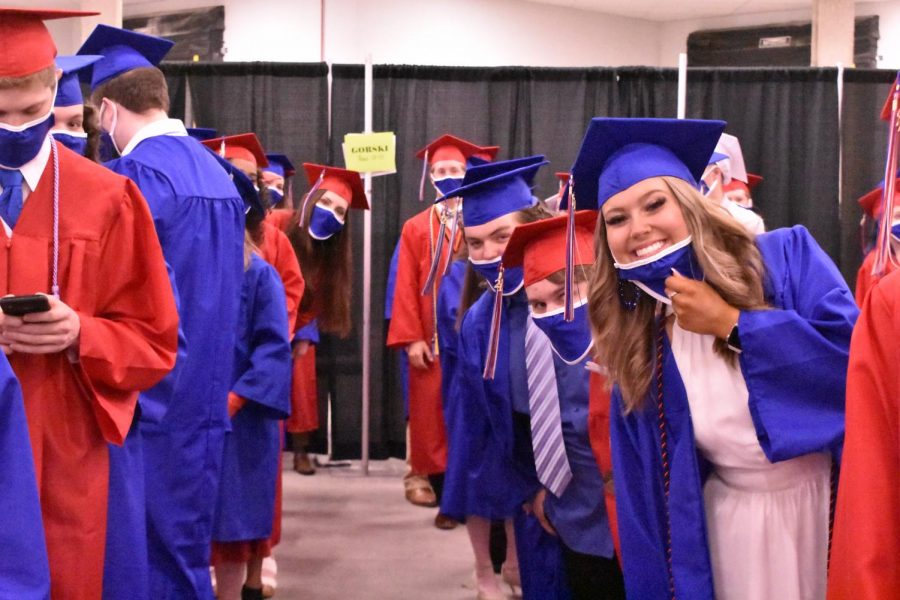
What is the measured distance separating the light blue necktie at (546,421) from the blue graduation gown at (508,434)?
0.10 m

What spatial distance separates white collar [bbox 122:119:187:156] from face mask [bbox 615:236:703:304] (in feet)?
5.32

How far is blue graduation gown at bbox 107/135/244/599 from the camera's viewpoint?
3.06 m

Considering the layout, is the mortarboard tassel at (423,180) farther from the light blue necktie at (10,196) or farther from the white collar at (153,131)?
the light blue necktie at (10,196)

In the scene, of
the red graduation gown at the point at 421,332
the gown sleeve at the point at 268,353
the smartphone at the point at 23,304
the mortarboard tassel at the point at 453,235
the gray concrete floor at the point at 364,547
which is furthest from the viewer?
the red graduation gown at the point at 421,332

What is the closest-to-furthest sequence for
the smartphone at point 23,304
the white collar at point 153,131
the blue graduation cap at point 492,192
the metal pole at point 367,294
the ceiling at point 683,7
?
1. the smartphone at point 23,304
2. the white collar at point 153,131
3. the blue graduation cap at point 492,192
4. the metal pole at point 367,294
5. the ceiling at point 683,7

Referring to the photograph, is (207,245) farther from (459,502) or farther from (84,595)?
(459,502)

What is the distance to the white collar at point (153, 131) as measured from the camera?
3250 millimetres

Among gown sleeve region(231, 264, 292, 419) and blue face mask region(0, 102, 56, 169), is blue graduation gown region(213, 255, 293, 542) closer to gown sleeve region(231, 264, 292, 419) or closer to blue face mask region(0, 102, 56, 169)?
gown sleeve region(231, 264, 292, 419)

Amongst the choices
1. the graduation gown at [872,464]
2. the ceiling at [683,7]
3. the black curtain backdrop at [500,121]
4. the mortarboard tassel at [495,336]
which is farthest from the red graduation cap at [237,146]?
the ceiling at [683,7]

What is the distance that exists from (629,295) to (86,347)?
3.84 feet

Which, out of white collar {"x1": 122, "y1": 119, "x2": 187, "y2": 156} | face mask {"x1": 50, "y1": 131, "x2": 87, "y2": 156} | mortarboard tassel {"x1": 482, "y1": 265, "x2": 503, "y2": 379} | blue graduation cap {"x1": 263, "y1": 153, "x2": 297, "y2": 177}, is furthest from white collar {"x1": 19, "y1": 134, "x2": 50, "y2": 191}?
blue graduation cap {"x1": 263, "y1": 153, "x2": 297, "y2": 177}

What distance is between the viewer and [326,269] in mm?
5992

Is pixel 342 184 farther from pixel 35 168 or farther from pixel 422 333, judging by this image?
pixel 35 168

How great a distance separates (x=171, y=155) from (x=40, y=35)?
1106 mm
